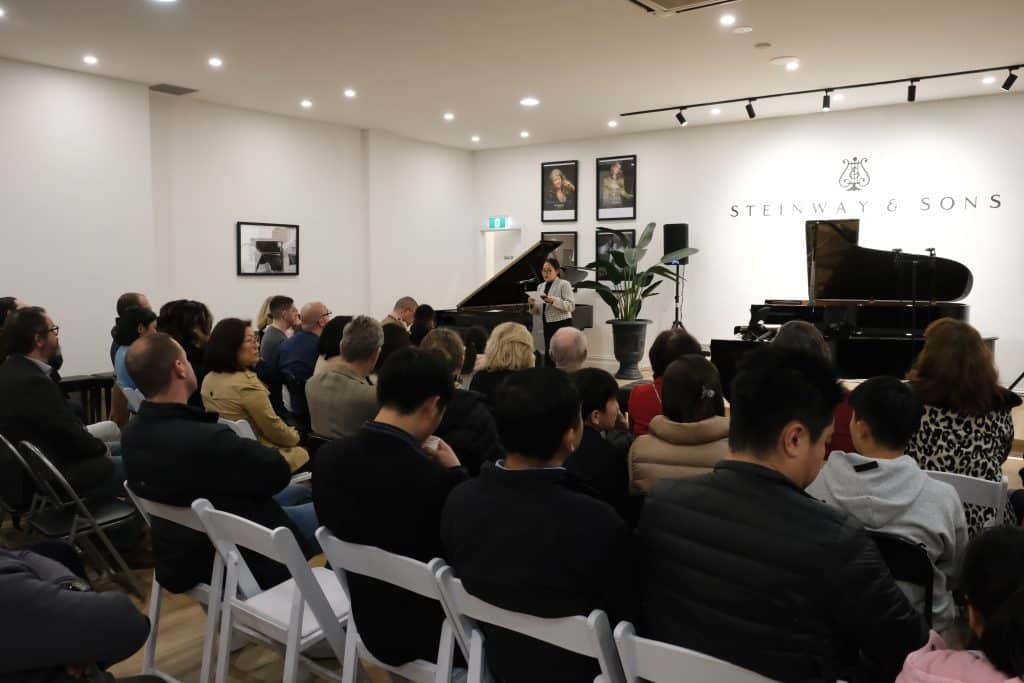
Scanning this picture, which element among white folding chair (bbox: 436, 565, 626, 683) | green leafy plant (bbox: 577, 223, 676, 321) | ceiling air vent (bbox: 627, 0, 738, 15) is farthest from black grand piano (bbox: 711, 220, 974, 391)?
white folding chair (bbox: 436, 565, 626, 683)

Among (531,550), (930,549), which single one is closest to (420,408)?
(531,550)

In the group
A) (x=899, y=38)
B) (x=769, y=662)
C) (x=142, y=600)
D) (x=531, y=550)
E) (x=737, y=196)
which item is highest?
(x=899, y=38)

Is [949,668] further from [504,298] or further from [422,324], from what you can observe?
[504,298]

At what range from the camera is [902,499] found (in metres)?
1.95

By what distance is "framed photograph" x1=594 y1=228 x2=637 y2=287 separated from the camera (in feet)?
37.6

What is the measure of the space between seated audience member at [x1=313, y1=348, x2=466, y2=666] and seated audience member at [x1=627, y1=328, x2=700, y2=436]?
1379mm

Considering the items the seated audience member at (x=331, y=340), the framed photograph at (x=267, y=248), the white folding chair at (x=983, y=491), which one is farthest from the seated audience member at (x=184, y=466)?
the framed photograph at (x=267, y=248)

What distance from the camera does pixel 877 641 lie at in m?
1.39

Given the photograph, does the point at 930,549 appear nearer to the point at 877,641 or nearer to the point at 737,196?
the point at 877,641

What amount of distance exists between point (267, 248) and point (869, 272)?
713 cm

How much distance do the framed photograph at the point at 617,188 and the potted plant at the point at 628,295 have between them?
0.83 metres

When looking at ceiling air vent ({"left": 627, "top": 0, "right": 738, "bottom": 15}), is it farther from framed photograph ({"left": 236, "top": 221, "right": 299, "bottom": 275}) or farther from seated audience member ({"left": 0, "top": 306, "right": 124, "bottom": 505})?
framed photograph ({"left": 236, "top": 221, "right": 299, "bottom": 275})

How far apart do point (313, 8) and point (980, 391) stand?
207 inches

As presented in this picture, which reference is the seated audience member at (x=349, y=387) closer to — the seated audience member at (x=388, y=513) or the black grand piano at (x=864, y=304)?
the seated audience member at (x=388, y=513)
